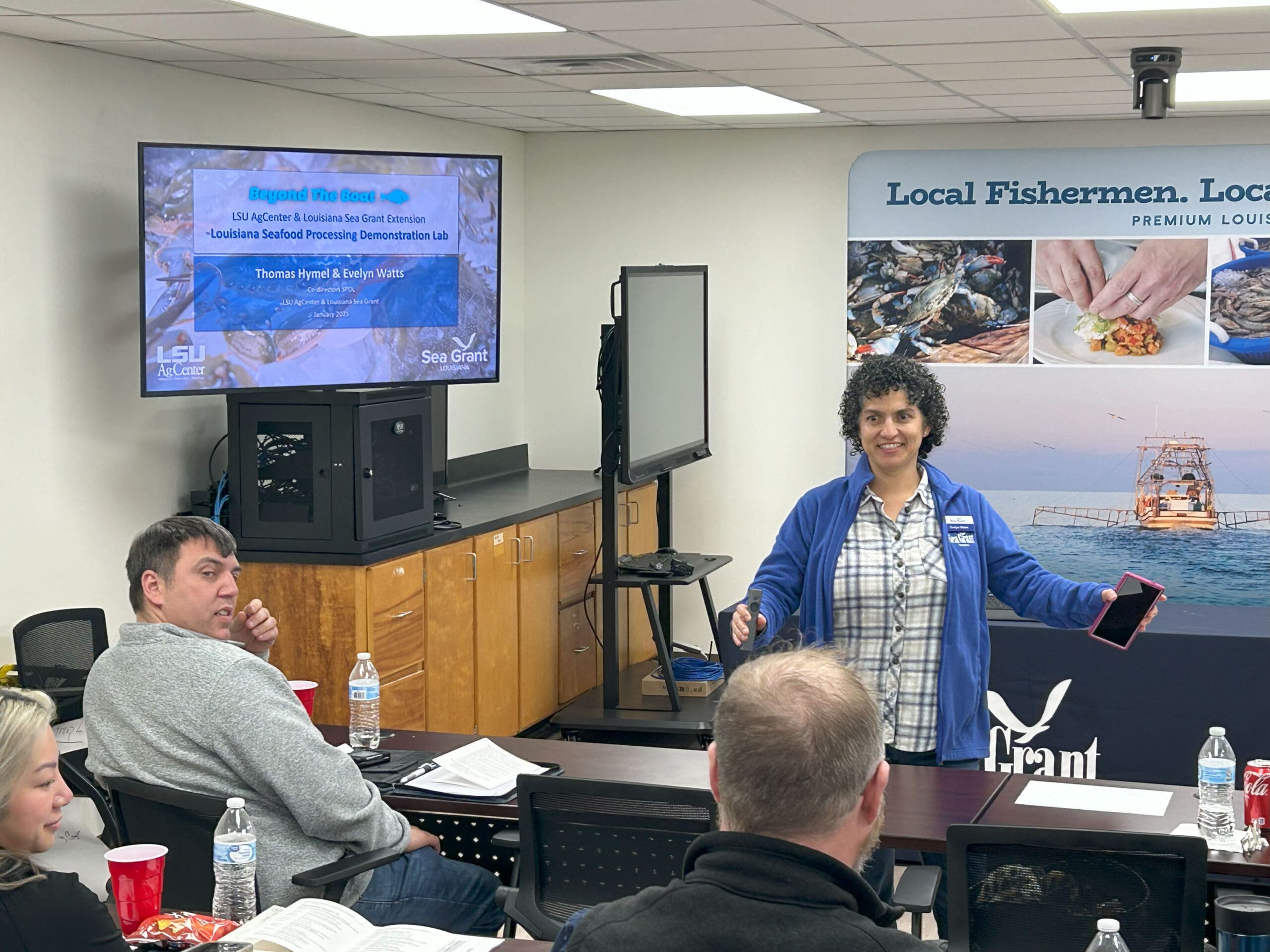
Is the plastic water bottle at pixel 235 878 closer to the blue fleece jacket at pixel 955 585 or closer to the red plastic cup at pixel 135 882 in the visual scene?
the red plastic cup at pixel 135 882

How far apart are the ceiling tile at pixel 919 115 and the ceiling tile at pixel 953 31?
1.85m

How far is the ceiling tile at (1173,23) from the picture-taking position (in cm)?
396

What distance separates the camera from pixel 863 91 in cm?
566

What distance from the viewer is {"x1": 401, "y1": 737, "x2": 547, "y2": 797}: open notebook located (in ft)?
10.6

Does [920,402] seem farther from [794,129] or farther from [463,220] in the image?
[794,129]

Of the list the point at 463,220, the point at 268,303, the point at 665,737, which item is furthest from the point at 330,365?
the point at 665,737

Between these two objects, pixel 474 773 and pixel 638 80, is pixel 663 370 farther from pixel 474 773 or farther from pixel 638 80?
pixel 474 773

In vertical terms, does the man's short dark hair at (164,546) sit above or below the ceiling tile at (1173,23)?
below

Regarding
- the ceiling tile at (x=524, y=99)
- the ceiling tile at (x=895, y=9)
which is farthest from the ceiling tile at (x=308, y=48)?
the ceiling tile at (x=895, y=9)

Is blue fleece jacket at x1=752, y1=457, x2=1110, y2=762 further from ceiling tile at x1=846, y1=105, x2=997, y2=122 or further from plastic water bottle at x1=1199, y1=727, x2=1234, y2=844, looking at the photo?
ceiling tile at x1=846, y1=105, x2=997, y2=122

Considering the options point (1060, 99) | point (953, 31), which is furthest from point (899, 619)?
point (1060, 99)

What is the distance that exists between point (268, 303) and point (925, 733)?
261cm

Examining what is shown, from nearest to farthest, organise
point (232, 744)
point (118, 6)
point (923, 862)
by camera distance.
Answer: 1. point (232, 744)
2. point (923, 862)
3. point (118, 6)

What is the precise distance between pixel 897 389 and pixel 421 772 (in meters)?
1.44
